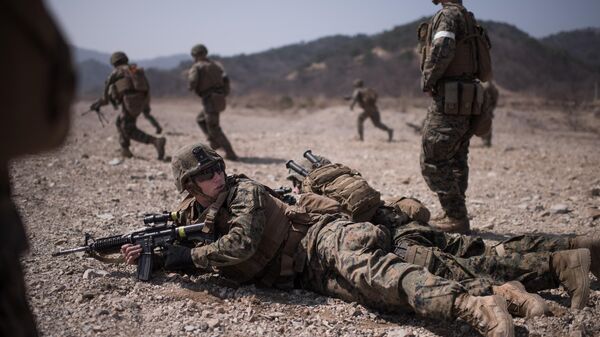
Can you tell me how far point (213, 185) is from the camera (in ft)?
10.9

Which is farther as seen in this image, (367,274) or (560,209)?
(560,209)

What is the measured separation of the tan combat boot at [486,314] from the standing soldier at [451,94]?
2090mm

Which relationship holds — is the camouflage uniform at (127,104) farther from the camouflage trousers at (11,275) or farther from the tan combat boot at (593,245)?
the camouflage trousers at (11,275)

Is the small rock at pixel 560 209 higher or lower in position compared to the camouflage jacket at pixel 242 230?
lower

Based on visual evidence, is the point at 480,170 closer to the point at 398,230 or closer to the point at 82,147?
the point at 398,230

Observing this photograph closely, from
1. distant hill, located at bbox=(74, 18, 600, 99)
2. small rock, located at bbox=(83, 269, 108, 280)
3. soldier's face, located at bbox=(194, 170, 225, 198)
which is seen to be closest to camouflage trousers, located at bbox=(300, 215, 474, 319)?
soldier's face, located at bbox=(194, 170, 225, 198)

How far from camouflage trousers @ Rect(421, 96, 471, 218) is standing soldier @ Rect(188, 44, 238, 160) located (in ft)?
16.8

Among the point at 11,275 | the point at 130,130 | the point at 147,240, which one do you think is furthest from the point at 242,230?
the point at 130,130

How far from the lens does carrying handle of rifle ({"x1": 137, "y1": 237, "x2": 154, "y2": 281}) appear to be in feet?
11.3

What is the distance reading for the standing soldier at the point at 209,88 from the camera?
8734mm

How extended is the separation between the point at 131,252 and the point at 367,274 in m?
1.64

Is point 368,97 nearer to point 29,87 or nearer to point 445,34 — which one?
point 445,34

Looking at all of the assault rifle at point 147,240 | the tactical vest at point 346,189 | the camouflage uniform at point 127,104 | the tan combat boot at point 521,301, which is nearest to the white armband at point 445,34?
the tactical vest at point 346,189

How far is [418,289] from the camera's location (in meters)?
2.71
